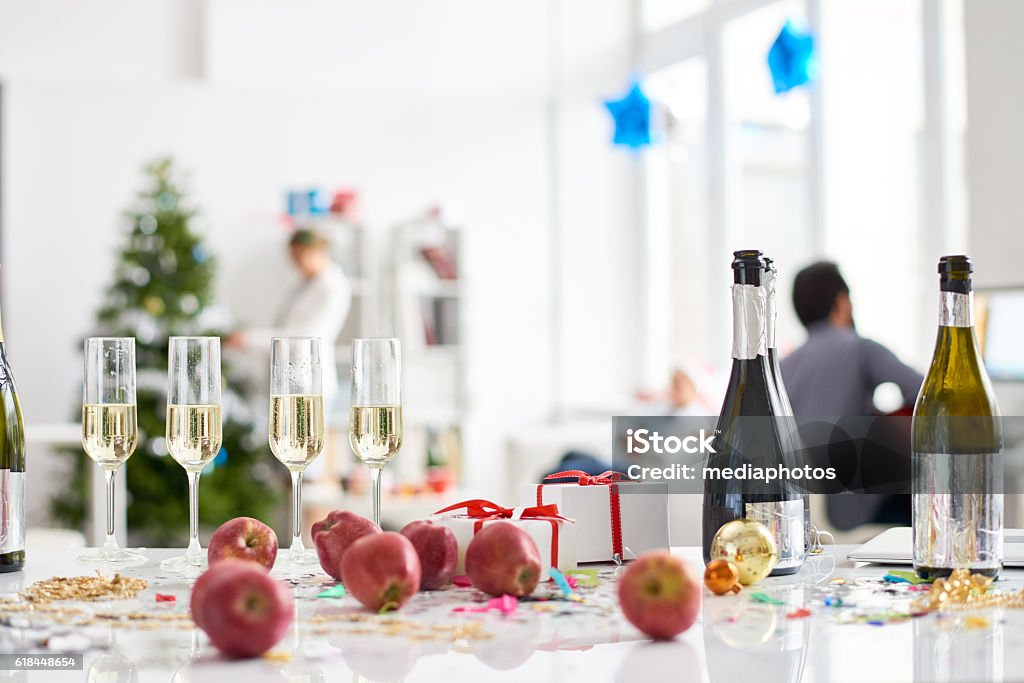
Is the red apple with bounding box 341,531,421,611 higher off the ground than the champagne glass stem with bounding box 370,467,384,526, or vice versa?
the champagne glass stem with bounding box 370,467,384,526

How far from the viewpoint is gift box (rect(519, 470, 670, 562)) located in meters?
1.12

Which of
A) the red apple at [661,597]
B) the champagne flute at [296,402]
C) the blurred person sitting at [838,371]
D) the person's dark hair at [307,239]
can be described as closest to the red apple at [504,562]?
the red apple at [661,597]

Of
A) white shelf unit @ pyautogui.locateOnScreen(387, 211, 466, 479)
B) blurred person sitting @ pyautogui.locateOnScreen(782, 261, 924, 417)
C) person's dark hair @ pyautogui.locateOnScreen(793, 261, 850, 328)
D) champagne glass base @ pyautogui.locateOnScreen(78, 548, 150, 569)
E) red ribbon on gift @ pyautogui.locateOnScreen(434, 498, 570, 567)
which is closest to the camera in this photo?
red ribbon on gift @ pyautogui.locateOnScreen(434, 498, 570, 567)

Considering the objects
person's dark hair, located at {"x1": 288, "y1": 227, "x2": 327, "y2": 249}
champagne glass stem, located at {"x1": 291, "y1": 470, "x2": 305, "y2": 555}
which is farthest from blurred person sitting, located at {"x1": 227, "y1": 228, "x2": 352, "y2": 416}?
champagne glass stem, located at {"x1": 291, "y1": 470, "x2": 305, "y2": 555}

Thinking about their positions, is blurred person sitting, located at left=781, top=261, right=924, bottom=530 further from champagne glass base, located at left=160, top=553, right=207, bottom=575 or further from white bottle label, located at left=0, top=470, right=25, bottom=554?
white bottle label, located at left=0, top=470, right=25, bottom=554

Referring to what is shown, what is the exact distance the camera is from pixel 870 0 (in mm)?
5195

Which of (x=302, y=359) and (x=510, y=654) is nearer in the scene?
(x=510, y=654)

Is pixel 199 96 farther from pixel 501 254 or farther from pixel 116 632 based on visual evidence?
pixel 116 632

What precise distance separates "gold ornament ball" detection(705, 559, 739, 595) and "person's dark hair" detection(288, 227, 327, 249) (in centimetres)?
496

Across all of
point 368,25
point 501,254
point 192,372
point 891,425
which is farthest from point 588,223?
point 192,372

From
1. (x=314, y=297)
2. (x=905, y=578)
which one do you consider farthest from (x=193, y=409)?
(x=314, y=297)

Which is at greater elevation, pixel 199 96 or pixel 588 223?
pixel 199 96

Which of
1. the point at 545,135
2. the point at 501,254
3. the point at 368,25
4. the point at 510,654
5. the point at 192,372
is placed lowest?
the point at 510,654

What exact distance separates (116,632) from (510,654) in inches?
12.5
